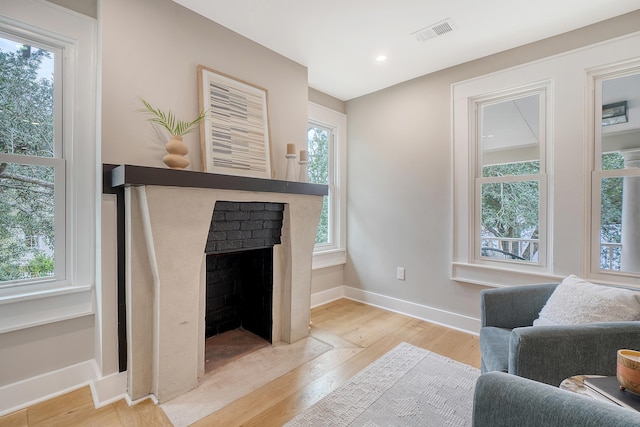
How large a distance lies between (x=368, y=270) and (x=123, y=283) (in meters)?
2.47

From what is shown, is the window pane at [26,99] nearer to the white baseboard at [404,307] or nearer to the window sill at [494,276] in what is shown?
Answer: the white baseboard at [404,307]

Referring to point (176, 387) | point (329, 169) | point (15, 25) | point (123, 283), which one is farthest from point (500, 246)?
point (15, 25)

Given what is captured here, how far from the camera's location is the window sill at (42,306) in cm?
158

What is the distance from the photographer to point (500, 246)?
2586mm

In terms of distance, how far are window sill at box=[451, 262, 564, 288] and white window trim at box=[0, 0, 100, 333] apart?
2.89 metres

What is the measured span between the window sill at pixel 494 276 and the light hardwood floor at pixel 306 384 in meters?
0.51

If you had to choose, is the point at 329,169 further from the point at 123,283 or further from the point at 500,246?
the point at 123,283

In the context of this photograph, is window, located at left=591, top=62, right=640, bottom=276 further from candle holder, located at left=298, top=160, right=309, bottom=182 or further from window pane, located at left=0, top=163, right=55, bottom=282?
window pane, located at left=0, top=163, right=55, bottom=282

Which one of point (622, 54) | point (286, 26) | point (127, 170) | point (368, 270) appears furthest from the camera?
point (368, 270)

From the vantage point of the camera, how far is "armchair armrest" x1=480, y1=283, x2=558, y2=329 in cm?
176

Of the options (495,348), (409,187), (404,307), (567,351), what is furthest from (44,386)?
(409,187)

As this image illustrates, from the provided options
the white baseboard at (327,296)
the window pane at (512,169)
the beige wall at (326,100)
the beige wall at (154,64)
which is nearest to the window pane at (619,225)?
the window pane at (512,169)

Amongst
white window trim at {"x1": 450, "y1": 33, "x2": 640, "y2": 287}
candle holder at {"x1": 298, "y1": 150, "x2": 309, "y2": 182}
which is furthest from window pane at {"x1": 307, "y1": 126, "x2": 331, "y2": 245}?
white window trim at {"x1": 450, "y1": 33, "x2": 640, "y2": 287}

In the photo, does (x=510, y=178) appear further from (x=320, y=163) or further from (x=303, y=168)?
(x=320, y=163)
